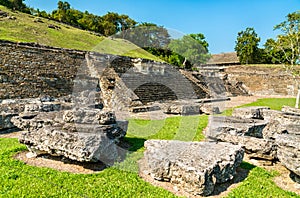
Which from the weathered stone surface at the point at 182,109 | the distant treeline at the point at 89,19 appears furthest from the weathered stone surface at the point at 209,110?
the distant treeline at the point at 89,19

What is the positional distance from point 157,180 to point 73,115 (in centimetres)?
233

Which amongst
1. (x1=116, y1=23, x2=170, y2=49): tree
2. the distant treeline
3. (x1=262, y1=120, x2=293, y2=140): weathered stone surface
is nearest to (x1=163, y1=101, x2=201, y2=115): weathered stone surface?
(x1=262, y1=120, x2=293, y2=140): weathered stone surface

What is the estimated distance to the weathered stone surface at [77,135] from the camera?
4.43m

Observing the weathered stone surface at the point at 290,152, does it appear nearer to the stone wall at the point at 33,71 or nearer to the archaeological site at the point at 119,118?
the archaeological site at the point at 119,118

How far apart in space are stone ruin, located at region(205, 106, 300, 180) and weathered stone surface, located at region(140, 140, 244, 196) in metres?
0.83

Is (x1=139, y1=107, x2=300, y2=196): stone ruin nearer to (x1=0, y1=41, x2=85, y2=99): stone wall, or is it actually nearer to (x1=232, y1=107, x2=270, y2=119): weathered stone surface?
(x1=232, y1=107, x2=270, y2=119): weathered stone surface

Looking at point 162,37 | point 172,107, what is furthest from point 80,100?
point 162,37

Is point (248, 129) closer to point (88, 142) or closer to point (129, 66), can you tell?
point (88, 142)

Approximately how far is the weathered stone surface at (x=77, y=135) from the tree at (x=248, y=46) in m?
39.1

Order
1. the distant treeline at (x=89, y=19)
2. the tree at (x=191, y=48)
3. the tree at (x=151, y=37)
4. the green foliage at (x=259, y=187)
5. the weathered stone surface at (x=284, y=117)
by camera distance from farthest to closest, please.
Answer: the distant treeline at (x=89, y=19)
the tree at (x=191, y=48)
the tree at (x=151, y=37)
the weathered stone surface at (x=284, y=117)
the green foliage at (x=259, y=187)

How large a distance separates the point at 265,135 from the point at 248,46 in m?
37.0

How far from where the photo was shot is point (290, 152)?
4.09m

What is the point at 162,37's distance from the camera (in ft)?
103

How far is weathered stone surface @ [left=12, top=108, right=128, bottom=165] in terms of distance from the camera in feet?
14.5
